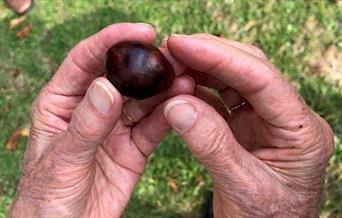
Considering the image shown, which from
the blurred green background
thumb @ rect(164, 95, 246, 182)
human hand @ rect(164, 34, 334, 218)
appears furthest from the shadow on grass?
thumb @ rect(164, 95, 246, 182)

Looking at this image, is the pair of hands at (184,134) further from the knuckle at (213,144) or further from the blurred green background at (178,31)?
the blurred green background at (178,31)

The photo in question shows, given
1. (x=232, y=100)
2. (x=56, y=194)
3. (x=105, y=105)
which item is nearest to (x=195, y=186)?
(x=232, y=100)

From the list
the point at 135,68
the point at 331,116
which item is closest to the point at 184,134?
the point at 135,68

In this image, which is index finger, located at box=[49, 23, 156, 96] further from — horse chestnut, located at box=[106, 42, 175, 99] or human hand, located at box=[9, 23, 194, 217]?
horse chestnut, located at box=[106, 42, 175, 99]

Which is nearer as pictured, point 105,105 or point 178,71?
point 105,105

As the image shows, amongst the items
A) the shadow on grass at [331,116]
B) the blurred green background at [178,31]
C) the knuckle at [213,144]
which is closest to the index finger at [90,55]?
the knuckle at [213,144]

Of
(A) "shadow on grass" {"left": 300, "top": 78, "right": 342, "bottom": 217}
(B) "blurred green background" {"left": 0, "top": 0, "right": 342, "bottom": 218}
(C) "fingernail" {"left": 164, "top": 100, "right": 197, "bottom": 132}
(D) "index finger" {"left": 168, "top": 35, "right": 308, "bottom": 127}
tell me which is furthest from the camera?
(B) "blurred green background" {"left": 0, "top": 0, "right": 342, "bottom": 218}

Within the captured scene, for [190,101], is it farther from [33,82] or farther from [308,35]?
[33,82]
